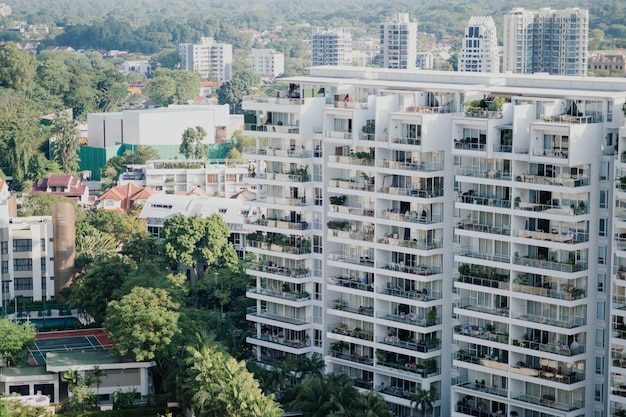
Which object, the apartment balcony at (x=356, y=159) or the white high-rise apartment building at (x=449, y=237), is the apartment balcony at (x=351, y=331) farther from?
the apartment balcony at (x=356, y=159)

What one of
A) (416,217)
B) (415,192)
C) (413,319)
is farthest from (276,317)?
(415,192)

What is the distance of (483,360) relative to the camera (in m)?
46.8

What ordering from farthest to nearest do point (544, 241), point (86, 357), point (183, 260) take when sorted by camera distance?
1. point (183, 260)
2. point (86, 357)
3. point (544, 241)

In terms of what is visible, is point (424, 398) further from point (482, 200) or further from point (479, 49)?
point (479, 49)

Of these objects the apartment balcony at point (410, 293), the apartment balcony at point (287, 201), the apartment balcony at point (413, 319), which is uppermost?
the apartment balcony at point (287, 201)

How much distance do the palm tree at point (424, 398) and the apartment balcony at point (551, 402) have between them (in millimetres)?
3098

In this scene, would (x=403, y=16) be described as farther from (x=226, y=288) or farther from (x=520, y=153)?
(x=520, y=153)

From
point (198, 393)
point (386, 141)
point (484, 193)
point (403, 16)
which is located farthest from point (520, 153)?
point (403, 16)

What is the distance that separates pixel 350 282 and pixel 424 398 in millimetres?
5233

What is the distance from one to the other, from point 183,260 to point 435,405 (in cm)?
2106

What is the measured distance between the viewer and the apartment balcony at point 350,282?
1975 inches

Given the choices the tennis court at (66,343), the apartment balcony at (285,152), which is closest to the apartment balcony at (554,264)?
the apartment balcony at (285,152)

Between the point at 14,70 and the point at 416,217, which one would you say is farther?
the point at 14,70

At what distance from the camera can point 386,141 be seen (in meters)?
48.9
